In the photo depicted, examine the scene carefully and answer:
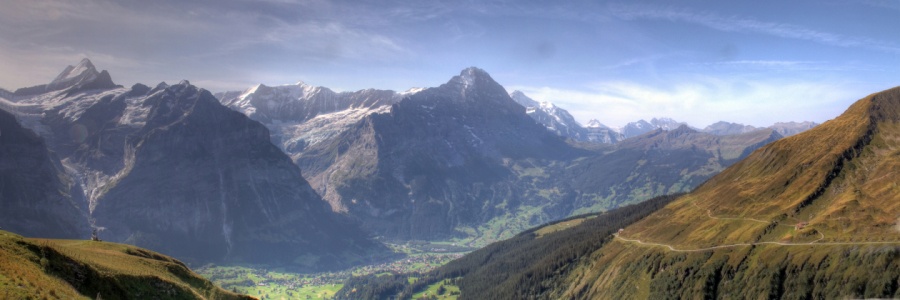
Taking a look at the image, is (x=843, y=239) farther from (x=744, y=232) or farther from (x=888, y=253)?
(x=744, y=232)

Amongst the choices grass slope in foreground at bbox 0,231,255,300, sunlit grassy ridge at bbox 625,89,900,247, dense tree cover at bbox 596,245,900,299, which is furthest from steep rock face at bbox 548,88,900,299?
grass slope in foreground at bbox 0,231,255,300

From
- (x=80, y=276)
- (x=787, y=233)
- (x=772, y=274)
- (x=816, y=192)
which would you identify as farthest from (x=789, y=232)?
(x=80, y=276)

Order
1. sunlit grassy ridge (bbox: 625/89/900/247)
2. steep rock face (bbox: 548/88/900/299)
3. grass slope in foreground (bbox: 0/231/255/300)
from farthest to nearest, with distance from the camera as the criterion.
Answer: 1. sunlit grassy ridge (bbox: 625/89/900/247)
2. steep rock face (bbox: 548/88/900/299)
3. grass slope in foreground (bbox: 0/231/255/300)

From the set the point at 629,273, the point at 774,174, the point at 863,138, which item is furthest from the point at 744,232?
the point at 863,138

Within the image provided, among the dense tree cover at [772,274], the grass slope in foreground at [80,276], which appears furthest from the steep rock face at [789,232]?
the grass slope in foreground at [80,276]

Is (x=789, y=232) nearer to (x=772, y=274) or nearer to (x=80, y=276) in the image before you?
(x=772, y=274)

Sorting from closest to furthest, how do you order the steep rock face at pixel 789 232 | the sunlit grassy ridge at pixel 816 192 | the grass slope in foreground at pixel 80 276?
the grass slope in foreground at pixel 80 276 < the steep rock face at pixel 789 232 < the sunlit grassy ridge at pixel 816 192

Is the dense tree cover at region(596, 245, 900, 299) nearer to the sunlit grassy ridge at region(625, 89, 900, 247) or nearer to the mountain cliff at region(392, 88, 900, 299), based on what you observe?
the mountain cliff at region(392, 88, 900, 299)

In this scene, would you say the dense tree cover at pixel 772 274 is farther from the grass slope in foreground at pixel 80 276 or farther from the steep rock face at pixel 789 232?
the grass slope in foreground at pixel 80 276
